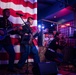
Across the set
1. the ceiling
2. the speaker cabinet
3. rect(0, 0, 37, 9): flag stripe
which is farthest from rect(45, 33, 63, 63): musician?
the ceiling

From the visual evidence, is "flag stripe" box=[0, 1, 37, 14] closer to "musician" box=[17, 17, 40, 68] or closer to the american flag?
the american flag

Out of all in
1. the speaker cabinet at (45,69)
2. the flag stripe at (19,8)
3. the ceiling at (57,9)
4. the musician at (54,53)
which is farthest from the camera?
the ceiling at (57,9)

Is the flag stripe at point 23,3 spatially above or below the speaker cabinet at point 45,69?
above

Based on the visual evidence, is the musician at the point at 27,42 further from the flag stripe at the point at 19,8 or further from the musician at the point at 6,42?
the flag stripe at the point at 19,8

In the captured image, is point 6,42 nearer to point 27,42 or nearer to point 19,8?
point 27,42

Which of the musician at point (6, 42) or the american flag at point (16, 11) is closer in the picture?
the musician at point (6, 42)

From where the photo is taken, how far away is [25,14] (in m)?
5.63

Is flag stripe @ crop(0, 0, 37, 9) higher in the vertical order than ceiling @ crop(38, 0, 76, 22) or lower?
lower

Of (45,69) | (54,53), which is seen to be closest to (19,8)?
(54,53)

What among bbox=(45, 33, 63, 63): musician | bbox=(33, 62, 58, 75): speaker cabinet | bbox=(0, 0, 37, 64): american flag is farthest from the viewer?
bbox=(45, 33, 63, 63): musician

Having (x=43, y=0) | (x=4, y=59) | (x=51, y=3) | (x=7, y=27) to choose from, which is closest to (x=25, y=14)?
(x=7, y=27)

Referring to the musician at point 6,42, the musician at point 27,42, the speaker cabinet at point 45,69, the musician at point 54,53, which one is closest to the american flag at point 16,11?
the musician at point 27,42

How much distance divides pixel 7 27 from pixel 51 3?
9049 millimetres

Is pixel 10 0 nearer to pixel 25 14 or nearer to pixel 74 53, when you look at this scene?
pixel 25 14
